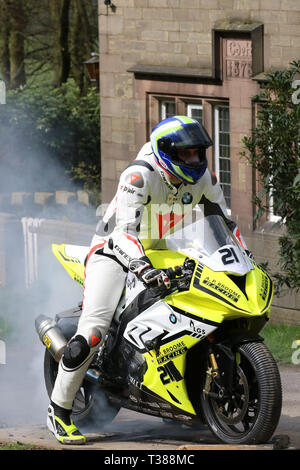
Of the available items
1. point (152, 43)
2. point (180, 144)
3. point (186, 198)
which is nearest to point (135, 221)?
point (186, 198)

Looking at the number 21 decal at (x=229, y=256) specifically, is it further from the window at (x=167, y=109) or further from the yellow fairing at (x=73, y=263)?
the window at (x=167, y=109)

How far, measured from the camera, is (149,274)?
5.83m

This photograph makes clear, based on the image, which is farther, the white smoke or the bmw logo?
the white smoke

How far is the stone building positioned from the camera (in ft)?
48.3

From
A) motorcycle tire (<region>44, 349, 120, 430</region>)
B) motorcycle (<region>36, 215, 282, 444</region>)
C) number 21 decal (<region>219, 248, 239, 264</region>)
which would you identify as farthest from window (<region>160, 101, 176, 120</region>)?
number 21 decal (<region>219, 248, 239, 264</region>)

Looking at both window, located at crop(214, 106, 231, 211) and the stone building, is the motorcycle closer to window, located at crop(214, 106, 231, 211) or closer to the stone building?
the stone building

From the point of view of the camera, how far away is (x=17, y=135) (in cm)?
2780

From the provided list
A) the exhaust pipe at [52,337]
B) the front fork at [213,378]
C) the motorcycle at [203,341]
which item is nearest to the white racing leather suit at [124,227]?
the motorcycle at [203,341]

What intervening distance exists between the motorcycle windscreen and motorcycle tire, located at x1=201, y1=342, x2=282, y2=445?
0.48 metres

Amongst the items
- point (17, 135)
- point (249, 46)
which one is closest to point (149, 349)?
point (249, 46)

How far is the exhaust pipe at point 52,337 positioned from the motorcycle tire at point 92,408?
34cm

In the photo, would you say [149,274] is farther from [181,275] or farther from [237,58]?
[237,58]

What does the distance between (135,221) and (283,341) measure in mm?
5778
